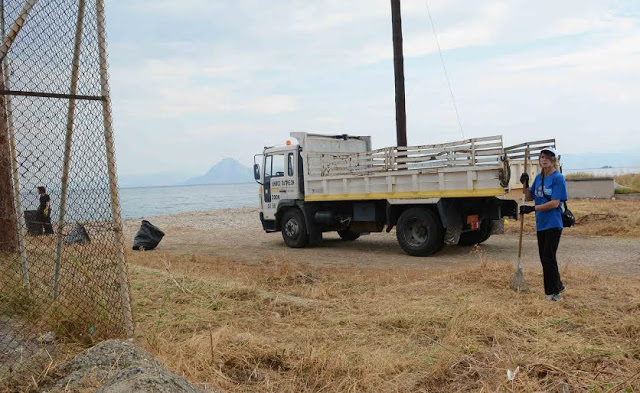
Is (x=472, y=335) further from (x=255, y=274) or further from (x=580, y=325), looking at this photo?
(x=255, y=274)

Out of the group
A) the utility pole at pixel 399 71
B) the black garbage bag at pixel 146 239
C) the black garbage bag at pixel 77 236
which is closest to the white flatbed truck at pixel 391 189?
the utility pole at pixel 399 71

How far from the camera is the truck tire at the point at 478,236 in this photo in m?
12.7

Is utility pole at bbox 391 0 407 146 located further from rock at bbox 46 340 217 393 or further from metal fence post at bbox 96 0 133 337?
rock at bbox 46 340 217 393

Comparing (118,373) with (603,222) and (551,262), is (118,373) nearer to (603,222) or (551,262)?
(551,262)

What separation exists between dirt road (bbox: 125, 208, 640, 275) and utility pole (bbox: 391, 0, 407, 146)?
298 centimetres

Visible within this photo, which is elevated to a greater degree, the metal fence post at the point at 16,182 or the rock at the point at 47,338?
the metal fence post at the point at 16,182

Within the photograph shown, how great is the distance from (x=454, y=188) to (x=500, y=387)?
304 inches

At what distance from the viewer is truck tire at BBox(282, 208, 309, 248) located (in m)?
14.1

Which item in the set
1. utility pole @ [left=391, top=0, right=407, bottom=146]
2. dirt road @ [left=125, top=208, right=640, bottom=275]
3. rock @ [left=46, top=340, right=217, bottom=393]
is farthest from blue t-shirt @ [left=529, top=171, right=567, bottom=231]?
utility pole @ [left=391, top=0, right=407, bottom=146]

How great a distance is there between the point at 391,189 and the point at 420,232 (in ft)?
3.62

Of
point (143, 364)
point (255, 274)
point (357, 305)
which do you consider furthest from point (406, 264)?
point (143, 364)

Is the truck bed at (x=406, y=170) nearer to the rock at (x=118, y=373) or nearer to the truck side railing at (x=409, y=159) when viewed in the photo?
the truck side railing at (x=409, y=159)

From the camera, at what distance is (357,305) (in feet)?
21.5

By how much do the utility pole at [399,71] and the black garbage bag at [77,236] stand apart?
33.0 ft
